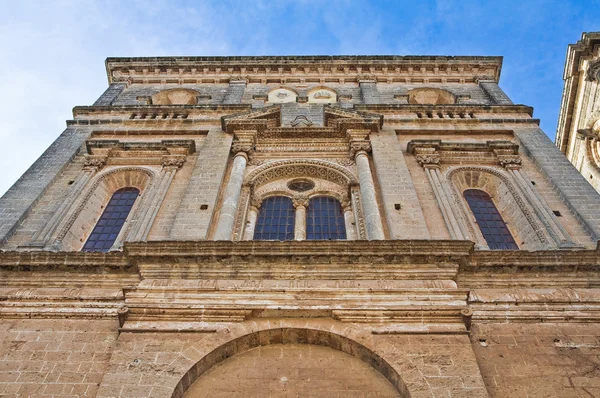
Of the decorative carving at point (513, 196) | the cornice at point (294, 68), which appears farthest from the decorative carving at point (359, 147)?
the cornice at point (294, 68)

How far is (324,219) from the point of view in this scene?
531 inches

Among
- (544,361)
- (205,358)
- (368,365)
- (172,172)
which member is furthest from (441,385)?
(172,172)

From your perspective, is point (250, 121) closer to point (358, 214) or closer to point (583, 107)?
point (358, 214)

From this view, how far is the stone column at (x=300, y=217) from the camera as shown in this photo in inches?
501

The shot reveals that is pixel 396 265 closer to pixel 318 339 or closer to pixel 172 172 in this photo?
pixel 318 339

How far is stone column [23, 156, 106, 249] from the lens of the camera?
11.9 meters

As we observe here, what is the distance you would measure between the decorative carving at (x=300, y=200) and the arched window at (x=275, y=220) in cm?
16

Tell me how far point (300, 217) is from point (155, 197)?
352cm

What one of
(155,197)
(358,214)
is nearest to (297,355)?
(358,214)

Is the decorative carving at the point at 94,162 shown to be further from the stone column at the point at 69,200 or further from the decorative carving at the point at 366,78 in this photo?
the decorative carving at the point at 366,78

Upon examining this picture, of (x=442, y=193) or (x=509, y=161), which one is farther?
(x=509, y=161)

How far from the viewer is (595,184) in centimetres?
2180

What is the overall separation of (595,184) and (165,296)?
18.7 metres

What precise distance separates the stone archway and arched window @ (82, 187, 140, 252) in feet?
A: 17.0
